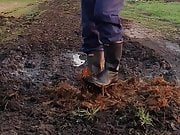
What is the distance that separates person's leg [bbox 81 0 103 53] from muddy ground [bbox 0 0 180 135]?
1.27 feet

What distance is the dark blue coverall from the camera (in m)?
4.54

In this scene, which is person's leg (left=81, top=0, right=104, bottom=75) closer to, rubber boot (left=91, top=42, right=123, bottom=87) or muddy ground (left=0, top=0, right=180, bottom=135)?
rubber boot (left=91, top=42, right=123, bottom=87)

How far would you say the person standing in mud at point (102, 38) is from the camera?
14.9 feet

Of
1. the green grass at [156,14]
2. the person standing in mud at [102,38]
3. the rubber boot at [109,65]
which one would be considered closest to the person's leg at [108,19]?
the person standing in mud at [102,38]

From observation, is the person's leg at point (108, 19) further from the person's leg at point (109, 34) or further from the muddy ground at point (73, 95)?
the muddy ground at point (73, 95)

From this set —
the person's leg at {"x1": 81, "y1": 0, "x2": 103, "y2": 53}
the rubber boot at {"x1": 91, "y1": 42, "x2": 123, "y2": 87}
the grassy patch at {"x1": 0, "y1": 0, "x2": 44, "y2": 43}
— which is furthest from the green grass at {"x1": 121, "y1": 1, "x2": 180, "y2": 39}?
the person's leg at {"x1": 81, "y1": 0, "x2": 103, "y2": 53}

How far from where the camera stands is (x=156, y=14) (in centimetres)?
858

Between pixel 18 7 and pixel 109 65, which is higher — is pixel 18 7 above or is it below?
below

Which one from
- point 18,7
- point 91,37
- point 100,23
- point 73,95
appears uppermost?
point 100,23

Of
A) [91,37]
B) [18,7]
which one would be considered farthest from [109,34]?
[18,7]

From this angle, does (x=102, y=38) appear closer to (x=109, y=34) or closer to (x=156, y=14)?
(x=109, y=34)

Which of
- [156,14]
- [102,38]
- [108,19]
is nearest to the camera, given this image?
[108,19]

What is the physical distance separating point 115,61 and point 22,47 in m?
1.97

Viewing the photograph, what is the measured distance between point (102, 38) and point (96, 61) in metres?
0.26
